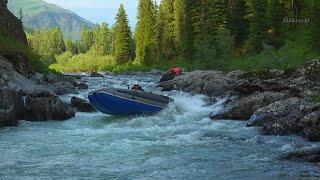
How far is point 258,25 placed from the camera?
62812mm

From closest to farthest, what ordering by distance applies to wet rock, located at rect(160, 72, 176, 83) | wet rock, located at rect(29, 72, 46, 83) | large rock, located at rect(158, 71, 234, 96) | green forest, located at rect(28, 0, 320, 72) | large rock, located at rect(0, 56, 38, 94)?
large rock, located at rect(0, 56, 38, 94), large rock, located at rect(158, 71, 234, 96), wet rock, located at rect(29, 72, 46, 83), wet rock, located at rect(160, 72, 176, 83), green forest, located at rect(28, 0, 320, 72)

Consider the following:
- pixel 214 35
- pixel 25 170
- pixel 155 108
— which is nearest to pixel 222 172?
pixel 25 170

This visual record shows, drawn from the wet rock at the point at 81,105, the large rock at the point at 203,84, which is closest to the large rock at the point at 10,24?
the large rock at the point at 203,84

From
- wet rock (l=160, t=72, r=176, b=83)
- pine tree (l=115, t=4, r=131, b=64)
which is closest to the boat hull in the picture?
wet rock (l=160, t=72, r=176, b=83)

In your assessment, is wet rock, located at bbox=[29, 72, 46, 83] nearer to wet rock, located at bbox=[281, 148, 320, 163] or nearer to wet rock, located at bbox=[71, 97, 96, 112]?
wet rock, located at bbox=[71, 97, 96, 112]

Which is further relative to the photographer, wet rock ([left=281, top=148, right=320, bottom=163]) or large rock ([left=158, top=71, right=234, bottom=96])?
large rock ([left=158, top=71, right=234, bottom=96])

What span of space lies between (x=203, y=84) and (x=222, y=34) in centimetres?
2169

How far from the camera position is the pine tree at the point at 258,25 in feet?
206

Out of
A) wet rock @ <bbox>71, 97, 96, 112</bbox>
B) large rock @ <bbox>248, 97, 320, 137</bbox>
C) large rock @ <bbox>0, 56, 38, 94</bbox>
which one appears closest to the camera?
large rock @ <bbox>248, 97, 320, 137</bbox>

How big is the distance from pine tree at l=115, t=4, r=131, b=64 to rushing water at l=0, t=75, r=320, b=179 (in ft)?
243

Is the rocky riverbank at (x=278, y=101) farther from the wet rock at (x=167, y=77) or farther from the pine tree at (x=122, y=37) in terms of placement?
the pine tree at (x=122, y=37)

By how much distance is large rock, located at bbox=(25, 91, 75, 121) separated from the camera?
25.2 metres

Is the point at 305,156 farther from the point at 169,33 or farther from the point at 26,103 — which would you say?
the point at 169,33

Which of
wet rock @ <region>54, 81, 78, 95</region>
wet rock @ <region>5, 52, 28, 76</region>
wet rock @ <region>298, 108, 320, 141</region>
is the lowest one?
wet rock @ <region>298, 108, 320, 141</region>
